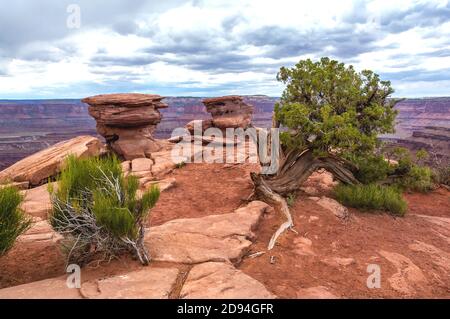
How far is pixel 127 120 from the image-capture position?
16.6m

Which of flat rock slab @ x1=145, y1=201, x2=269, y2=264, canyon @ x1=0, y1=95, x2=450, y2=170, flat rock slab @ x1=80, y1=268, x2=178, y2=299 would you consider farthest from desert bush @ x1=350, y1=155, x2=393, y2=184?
canyon @ x1=0, y1=95, x2=450, y2=170

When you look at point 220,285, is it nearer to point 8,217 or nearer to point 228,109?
point 8,217

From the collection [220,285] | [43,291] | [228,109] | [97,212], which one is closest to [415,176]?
[220,285]

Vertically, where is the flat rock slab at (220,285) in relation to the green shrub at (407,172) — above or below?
below

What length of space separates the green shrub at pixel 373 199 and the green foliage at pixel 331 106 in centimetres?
103

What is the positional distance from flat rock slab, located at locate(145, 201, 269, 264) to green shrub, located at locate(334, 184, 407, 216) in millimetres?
2688

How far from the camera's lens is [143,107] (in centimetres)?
1716

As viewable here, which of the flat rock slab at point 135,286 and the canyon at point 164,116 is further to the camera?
the canyon at point 164,116

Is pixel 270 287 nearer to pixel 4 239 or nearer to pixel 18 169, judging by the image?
pixel 4 239

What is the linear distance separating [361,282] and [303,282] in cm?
97

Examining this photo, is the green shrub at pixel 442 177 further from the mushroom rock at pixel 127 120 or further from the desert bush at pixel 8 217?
the desert bush at pixel 8 217

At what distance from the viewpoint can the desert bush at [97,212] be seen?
5.48 m

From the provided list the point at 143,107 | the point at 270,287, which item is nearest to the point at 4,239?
the point at 270,287

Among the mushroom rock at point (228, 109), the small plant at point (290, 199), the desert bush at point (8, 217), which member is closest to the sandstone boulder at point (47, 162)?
the small plant at point (290, 199)
